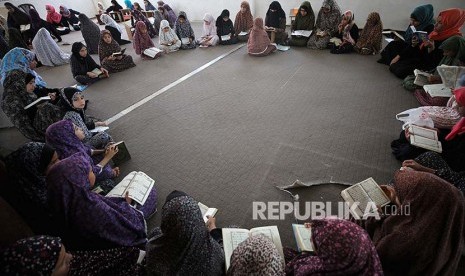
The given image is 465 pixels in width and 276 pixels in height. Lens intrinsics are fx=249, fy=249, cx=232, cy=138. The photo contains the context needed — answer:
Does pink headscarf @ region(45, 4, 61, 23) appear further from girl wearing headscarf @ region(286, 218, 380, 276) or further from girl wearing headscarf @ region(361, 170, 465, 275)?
girl wearing headscarf @ region(361, 170, 465, 275)

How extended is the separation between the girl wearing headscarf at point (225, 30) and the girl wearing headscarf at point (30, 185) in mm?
5371

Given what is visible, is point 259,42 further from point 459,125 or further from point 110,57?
point 459,125

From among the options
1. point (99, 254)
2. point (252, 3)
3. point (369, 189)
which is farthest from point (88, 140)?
point (252, 3)

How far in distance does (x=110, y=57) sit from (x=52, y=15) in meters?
5.19

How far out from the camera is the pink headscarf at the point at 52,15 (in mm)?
8144

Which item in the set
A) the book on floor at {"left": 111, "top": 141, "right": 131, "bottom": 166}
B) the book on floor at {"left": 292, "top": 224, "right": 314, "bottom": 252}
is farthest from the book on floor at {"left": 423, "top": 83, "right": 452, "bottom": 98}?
the book on floor at {"left": 111, "top": 141, "right": 131, "bottom": 166}

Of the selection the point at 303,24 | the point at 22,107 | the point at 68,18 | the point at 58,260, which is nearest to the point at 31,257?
the point at 58,260

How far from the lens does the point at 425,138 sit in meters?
2.40

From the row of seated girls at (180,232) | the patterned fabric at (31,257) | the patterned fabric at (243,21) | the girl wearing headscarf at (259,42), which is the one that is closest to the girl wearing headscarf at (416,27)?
the girl wearing headscarf at (259,42)

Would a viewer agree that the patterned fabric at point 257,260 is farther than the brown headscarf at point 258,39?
No

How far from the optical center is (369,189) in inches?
77.3

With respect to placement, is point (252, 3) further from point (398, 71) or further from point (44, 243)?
point (44, 243)

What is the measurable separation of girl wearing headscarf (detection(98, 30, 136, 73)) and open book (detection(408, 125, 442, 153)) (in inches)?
203

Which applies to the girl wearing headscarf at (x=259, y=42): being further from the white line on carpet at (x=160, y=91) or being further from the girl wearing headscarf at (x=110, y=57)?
the girl wearing headscarf at (x=110, y=57)
